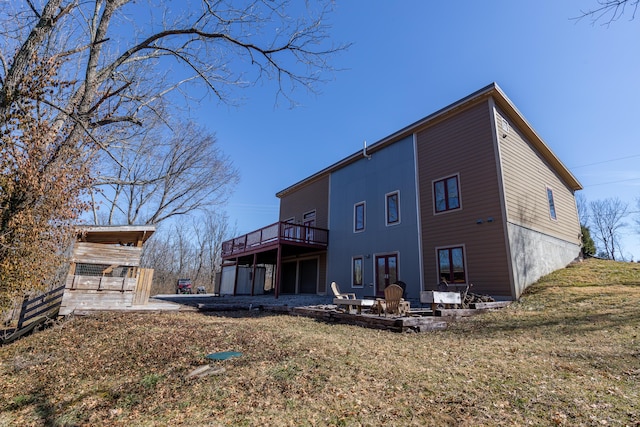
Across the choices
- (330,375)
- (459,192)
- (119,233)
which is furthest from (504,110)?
(119,233)

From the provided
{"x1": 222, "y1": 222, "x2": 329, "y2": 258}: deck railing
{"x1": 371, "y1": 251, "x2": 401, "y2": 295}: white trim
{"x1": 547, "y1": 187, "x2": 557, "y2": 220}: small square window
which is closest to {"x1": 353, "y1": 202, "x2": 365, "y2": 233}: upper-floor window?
{"x1": 371, "y1": 251, "x2": 401, "y2": 295}: white trim

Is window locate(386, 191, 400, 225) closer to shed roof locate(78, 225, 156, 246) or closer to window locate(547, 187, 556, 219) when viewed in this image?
window locate(547, 187, 556, 219)

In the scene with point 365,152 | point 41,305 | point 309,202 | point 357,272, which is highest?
point 365,152

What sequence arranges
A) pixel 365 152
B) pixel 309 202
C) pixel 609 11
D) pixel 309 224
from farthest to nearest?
pixel 309 202
pixel 309 224
pixel 365 152
pixel 609 11

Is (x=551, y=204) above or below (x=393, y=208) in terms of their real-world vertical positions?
above

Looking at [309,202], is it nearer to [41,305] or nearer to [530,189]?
[530,189]

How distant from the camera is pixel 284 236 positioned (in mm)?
16281

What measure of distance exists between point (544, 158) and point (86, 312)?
18.5 metres

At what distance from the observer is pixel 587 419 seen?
2678 mm

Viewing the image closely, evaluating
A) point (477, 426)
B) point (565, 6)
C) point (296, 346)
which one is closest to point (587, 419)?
point (477, 426)

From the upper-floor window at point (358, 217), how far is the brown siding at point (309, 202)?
7.60ft

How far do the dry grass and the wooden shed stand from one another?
103 centimetres

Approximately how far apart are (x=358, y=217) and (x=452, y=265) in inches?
219

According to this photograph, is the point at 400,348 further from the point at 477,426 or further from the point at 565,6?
the point at 565,6
